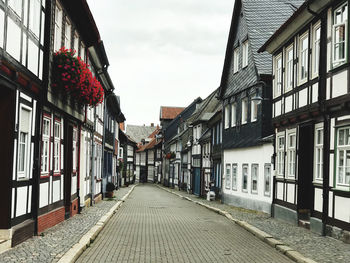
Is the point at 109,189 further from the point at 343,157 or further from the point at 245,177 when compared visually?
the point at 343,157

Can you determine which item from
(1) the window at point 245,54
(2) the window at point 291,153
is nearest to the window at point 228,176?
(1) the window at point 245,54

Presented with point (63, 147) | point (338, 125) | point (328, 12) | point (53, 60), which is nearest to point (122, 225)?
point (63, 147)

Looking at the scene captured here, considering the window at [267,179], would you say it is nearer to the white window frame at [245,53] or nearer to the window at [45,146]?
the white window frame at [245,53]

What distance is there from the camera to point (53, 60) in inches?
523

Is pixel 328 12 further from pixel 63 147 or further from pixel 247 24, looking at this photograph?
pixel 247 24

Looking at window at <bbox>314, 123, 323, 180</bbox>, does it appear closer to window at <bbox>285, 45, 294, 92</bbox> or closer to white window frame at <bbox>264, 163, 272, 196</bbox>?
window at <bbox>285, 45, 294, 92</bbox>

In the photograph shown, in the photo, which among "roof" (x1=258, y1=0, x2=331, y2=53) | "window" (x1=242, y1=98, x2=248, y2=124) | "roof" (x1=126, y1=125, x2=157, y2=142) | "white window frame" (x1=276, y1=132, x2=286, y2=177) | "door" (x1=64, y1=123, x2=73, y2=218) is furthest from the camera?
"roof" (x1=126, y1=125, x2=157, y2=142)

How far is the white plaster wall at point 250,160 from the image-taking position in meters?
22.4

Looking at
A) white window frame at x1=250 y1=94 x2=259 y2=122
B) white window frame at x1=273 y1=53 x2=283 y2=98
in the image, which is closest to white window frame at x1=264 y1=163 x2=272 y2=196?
white window frame at x1=250 y1=94 x2=259 y2=122

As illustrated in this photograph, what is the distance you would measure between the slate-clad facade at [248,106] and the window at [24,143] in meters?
12.0

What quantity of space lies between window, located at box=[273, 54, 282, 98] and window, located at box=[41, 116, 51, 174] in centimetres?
913

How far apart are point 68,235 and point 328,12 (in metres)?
8.68

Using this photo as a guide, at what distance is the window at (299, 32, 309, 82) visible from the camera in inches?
638

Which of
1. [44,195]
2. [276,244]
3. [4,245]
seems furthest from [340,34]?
[4,245]
